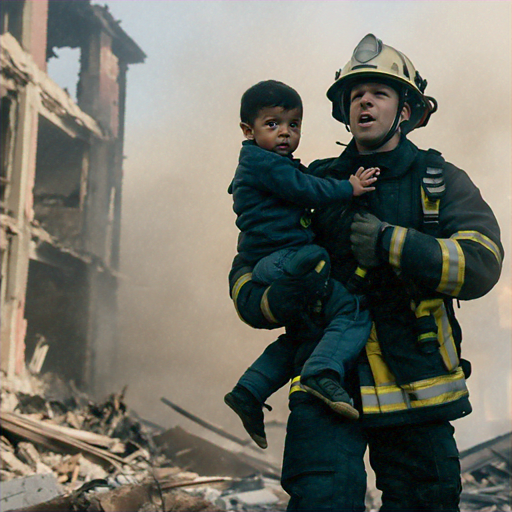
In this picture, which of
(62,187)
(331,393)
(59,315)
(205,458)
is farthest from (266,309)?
(62,187)

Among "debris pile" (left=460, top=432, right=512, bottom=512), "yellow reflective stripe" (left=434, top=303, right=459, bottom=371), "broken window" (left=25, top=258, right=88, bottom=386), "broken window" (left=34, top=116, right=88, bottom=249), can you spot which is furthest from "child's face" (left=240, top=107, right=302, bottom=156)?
"broken window" (left=34, top=116, right=88, bottom=249)

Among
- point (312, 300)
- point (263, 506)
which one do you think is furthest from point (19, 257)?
point (312, 300)

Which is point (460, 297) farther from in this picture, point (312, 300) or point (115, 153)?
point (115, 153)

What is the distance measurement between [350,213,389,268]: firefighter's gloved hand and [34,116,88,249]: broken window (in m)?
19.4

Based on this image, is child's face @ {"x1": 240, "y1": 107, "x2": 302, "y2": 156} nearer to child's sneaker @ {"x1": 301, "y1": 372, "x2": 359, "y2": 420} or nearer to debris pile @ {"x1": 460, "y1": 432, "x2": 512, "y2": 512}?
child's sneaker @ {"x1": 301, "y1": 372, "x2": 359, "y2": 420}

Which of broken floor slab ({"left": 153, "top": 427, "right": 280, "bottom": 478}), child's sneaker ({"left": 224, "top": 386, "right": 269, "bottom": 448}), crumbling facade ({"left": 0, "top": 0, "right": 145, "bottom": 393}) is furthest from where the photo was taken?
crumbling facade ({"left": 0, "top": 0, "right": 145, "bottom": 393})

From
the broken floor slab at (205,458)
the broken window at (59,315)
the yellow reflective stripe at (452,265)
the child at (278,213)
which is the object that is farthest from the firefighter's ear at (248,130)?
the broken window at (59,315)

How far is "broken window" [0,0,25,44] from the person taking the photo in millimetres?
17953

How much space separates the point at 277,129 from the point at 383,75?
46 cm

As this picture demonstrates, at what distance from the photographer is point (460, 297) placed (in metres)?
2.53

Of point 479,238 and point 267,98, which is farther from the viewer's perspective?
point 267,98

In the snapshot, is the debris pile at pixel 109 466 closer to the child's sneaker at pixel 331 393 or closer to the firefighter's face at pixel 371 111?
the child's sneaker at pixel 331 393

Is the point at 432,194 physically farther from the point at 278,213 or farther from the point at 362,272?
the point at 278,213

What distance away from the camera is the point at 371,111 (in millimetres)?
2711
